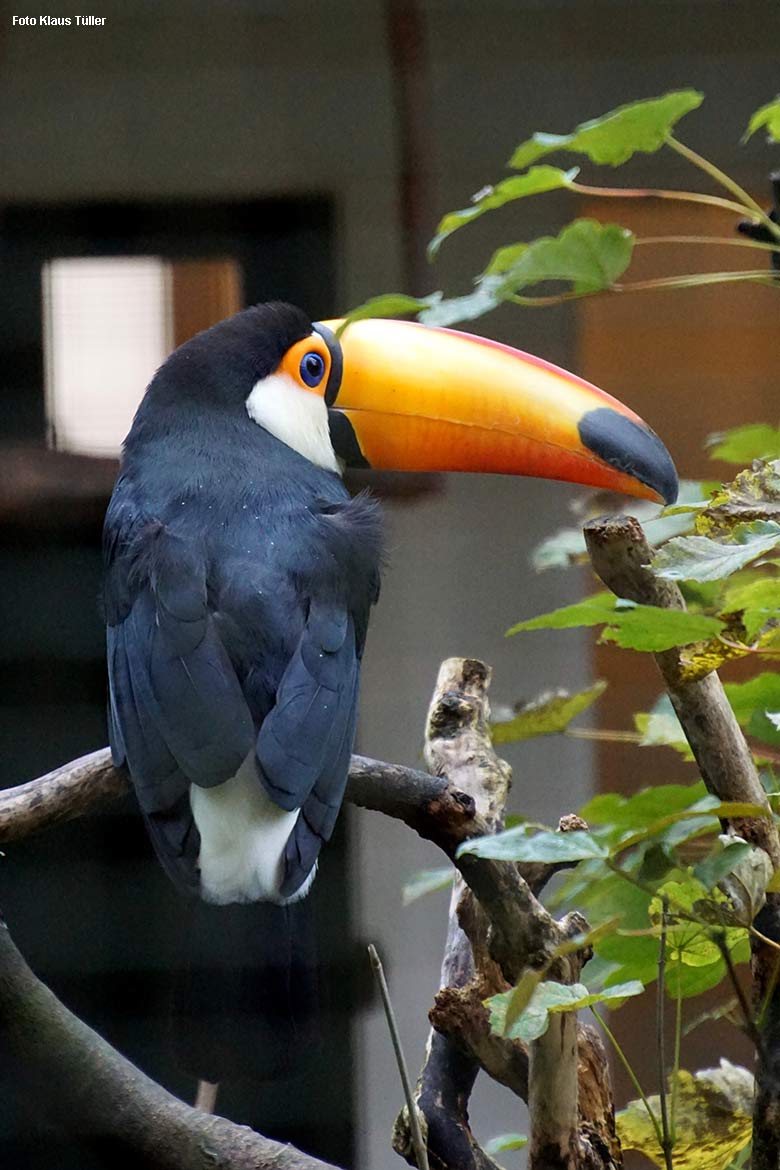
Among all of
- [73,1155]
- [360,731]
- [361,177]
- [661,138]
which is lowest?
[73,1155]

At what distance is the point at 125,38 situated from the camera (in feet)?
4.92

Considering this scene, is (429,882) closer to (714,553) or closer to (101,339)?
(714,553)

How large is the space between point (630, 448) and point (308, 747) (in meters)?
0.37

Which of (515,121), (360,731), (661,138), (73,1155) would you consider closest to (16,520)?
(360,731)

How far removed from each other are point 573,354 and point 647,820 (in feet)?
3.58

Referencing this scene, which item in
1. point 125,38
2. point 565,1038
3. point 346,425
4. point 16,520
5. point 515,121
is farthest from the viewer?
point 515,121

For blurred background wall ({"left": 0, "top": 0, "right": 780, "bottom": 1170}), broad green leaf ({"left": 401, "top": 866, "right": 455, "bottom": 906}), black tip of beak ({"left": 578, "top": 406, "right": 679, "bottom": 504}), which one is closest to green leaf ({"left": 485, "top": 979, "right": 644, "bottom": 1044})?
broad green leaf ({"left": 401, "top": 866, "right": 455, "bottom": 906})

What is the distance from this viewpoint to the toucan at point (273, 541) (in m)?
0.76

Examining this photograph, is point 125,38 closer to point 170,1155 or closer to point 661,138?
point 661,138

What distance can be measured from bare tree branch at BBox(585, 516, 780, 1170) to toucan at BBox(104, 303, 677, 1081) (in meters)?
0.19

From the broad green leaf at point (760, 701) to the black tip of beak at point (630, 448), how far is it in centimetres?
22

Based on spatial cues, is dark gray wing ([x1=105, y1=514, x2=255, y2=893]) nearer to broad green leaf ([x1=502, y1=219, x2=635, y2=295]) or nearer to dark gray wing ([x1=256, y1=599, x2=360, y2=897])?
dark gray wing ([x1=256, y1=599, x2=360, y2=897])

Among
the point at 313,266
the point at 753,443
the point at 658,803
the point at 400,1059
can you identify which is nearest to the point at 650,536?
the point at 753,443

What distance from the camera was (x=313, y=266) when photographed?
61.6 inches
